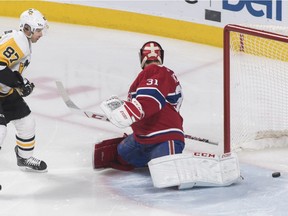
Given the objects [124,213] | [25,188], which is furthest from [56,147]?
[124,213]

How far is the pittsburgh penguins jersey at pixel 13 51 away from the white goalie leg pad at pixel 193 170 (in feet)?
2.37

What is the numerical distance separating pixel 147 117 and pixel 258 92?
889 millimetres

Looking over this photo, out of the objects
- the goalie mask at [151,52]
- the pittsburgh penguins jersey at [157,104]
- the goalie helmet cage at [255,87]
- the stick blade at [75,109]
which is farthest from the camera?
the goalie helmet cage at [255,87]

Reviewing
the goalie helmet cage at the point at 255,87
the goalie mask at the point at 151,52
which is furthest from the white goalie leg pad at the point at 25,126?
the goalie helmet cage at the point at 255,87

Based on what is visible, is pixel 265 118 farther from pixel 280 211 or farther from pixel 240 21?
pixel 240 21

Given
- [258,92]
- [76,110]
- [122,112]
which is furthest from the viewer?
A: [258,92]

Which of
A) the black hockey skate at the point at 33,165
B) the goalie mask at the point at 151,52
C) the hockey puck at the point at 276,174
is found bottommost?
the hockey puck at the point at 276,174

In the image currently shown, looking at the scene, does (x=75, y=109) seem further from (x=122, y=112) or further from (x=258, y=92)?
(x=258, y=92)

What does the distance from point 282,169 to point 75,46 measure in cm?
261

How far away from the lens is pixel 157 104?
383cm

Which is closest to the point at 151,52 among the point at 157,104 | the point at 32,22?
the point at 157,104

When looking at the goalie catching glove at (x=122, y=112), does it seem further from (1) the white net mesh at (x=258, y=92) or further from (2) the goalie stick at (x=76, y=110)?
(1) the white net mesh at (x=258, y=92)

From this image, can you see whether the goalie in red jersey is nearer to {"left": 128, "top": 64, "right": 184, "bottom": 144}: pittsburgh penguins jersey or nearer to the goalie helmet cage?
{"left": 128, "top": 64, "right": 184, "bottom": 144}: pittsburgh penguins jersey

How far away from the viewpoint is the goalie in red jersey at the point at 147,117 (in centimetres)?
375
